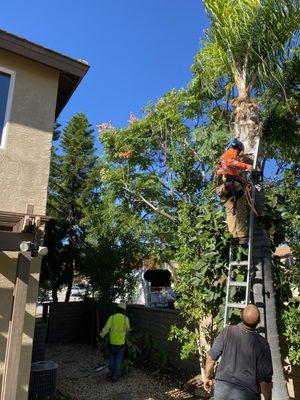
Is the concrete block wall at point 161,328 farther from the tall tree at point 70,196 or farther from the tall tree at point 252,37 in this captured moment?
the tall tree at point 252,37

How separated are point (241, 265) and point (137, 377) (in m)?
5.05

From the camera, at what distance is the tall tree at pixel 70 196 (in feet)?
52.5

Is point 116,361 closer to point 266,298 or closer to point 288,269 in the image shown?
point 288,269

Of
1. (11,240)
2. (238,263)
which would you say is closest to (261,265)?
(238,263)

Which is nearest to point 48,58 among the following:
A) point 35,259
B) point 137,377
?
point 35,259

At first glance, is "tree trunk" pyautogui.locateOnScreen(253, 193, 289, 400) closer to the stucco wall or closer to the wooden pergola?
the wooden pergola

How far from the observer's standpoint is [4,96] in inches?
263

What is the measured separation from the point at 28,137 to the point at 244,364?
16.7ft

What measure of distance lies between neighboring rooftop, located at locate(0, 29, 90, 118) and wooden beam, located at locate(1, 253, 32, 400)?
3.66 metres

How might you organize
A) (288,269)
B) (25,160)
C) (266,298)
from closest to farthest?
(266,298)
(288,269)
(25,160)

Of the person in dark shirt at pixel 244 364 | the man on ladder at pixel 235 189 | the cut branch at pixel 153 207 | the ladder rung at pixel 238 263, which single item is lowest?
the person in dark shirt at pixel 244 364

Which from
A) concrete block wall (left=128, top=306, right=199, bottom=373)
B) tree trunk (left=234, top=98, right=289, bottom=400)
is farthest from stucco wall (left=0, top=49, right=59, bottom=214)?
concrete block wall (left=128, top=306, right=199, bottom=373)

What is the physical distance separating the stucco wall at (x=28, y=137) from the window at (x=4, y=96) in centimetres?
9

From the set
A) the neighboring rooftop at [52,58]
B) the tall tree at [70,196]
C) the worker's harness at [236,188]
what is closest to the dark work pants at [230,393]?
the worker's harness at [236,188]
